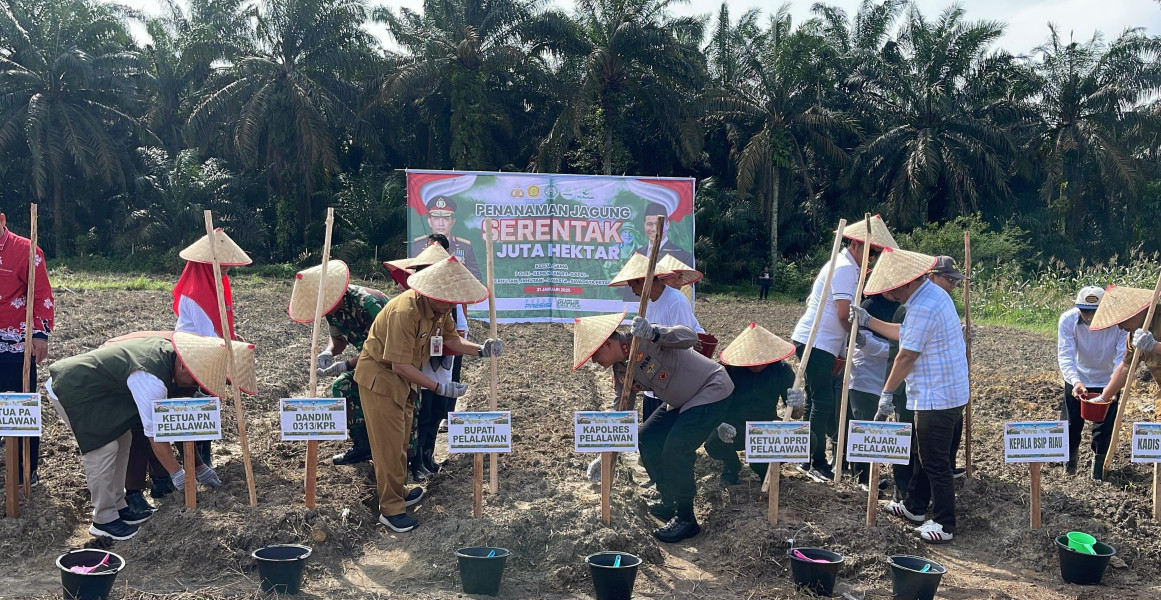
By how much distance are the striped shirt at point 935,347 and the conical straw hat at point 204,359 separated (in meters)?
3.55

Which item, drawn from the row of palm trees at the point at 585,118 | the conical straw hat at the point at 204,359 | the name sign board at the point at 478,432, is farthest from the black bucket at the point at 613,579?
the row of palm trees at the point at 585,118

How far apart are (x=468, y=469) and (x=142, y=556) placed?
6.61 ft

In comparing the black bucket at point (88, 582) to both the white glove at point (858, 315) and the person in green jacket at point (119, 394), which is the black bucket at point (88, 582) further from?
the white glove at point (858, 315)

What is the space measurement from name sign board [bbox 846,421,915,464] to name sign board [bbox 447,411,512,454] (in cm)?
177

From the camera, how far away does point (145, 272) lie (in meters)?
25.3

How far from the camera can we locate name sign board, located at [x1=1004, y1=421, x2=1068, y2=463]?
4.89m

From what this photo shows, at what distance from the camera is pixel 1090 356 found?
5863 mm

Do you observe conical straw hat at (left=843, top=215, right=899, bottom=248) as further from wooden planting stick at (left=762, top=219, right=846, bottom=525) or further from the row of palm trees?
the row of palm trees

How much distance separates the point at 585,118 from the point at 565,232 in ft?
45.1

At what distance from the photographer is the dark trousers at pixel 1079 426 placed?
5.87 m

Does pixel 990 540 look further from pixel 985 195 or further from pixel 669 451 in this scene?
pixel 985 195

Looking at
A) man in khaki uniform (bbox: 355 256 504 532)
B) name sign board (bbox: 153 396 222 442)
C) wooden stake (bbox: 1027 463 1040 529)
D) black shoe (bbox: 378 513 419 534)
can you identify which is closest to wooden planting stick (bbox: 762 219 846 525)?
wooden stake (bbox: 1027 463 1040 529)

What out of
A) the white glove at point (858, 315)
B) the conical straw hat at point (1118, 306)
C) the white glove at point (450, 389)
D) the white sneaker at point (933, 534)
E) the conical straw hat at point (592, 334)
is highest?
the conical straw hat at point (1118, 306)

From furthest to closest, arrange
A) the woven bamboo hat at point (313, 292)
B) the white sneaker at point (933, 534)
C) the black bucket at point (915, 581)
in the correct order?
the woven bamboo hat at point (313, 292), the white sneaker at point (933, 534), the black bucket at point (915, 581)
